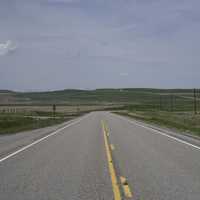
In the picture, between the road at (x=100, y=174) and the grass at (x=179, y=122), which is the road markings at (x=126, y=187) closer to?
the road at (x=100, y=174)

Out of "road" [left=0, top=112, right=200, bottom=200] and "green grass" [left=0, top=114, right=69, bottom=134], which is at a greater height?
"road" [left=0, top=112, right=200, bottom=200]

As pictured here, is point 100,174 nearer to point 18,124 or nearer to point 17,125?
point 17,125

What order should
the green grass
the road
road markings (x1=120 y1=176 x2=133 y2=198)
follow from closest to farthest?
road markings (x1=120 y1=176 x2=133 y2=198) → the road → the green grass

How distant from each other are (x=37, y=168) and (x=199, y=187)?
15.0 ft

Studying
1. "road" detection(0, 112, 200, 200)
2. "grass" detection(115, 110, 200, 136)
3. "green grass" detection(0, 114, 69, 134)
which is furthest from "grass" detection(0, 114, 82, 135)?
"road" detection(0, 112, 200, 200)

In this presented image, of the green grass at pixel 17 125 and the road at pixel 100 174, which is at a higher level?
the road at pixel 100 174

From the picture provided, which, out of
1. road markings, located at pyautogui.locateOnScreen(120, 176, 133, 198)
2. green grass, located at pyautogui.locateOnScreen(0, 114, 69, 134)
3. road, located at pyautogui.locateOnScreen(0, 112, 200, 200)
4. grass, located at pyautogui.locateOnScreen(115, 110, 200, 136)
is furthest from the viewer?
green grass, located at pyautogui.locateOnScreen(0, 114, 69, 134)

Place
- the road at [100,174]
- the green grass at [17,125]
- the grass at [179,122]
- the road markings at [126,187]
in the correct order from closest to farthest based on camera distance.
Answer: the road markings at [126,187] < the road at [100,174] < the grass at [179,122] < the green grass at [17,125]

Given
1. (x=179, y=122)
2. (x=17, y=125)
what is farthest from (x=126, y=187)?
(x=179, y=122)

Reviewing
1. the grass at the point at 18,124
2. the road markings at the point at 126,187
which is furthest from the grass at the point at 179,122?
the road markings at the point at 126,187

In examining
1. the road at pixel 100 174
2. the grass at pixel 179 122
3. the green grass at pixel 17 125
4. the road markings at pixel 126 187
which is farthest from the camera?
the green grass at pixel 17 125

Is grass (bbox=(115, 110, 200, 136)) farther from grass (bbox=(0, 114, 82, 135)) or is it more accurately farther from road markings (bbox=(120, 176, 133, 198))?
road markings (bbox=(120, 176, 133, 198))

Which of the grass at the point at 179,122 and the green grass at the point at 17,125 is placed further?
the green grass at the point at 17,125

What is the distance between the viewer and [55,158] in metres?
12.3
